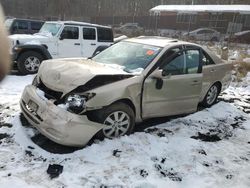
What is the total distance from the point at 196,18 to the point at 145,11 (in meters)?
11.3

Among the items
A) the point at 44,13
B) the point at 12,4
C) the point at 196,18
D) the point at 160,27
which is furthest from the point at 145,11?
the point at 12,4

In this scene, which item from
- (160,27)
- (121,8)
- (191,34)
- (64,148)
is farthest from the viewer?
(121,8)

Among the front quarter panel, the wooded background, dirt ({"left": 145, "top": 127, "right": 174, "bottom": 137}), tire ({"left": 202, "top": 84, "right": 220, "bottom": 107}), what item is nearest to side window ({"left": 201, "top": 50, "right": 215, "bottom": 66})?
tire ({"left": 202, "top": 84, "right": 220, "bottom": 107})

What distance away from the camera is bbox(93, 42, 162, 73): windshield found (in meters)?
5.21

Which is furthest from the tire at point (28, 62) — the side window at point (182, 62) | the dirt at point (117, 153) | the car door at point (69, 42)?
the dirt at point (117, 153)

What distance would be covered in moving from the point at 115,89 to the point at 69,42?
5.96m

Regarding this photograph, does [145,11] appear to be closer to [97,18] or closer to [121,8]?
[121,8]

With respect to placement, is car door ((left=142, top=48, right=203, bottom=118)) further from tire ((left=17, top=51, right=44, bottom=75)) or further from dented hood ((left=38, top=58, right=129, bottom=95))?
tire ((left=17, top=51, right=44, bottom=75))

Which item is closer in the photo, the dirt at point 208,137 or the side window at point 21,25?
the dirt at point 208,137

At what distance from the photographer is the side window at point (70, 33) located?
32.3 ft

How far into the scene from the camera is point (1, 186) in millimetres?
3404

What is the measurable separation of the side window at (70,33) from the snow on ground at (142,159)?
4596mm

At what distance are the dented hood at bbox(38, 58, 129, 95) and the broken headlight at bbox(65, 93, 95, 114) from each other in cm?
16

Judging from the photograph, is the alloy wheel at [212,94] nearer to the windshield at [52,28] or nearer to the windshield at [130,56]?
the windshield at [130,56]
